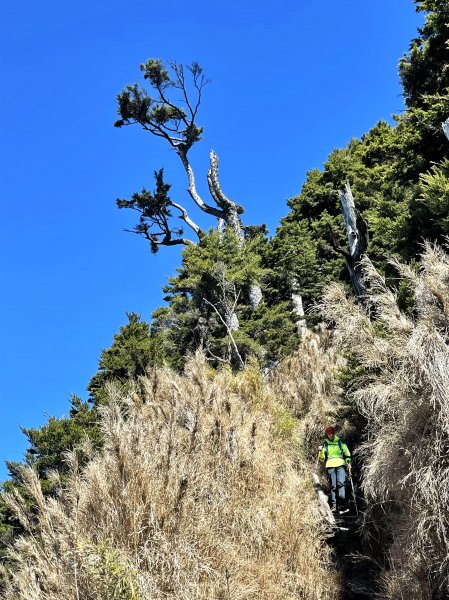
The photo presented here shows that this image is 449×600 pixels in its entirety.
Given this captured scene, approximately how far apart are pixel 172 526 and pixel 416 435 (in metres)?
2.58

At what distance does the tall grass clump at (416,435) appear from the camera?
4582 millimetres

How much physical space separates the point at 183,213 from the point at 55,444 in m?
17.8

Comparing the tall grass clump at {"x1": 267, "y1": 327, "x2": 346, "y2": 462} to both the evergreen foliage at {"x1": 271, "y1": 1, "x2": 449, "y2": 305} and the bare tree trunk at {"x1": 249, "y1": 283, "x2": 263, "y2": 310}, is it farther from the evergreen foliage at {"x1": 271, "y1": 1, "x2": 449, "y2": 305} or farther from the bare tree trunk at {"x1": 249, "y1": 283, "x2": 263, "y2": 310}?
the evergreen foliage at {"x1": 271, "y1": 1, "x2": 449, "y2": 305}

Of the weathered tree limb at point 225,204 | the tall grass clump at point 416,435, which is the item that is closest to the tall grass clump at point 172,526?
the tall grass clump at point 416,435

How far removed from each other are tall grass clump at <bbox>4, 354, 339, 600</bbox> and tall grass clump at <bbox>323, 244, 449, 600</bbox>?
1319 millimetres

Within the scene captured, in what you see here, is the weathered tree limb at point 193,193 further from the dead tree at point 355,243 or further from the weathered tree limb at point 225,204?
the dead tree at point 355,243

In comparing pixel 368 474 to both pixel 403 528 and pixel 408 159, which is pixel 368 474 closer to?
pixel 403 528

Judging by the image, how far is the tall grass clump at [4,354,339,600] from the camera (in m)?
3.97

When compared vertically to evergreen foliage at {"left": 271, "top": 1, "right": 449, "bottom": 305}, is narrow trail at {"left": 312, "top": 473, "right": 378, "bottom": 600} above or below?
below

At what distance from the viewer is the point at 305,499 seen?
7.42 metres

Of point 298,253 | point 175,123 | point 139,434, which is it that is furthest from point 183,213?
point 139,434

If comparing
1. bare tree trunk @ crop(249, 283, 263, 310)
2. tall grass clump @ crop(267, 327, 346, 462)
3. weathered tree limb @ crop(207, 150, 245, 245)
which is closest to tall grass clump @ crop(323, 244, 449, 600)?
tall grass clump @ crop(267, 327, 346, 462)

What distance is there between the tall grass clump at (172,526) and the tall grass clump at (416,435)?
1319 mm

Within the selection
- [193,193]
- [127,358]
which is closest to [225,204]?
[193,193]
